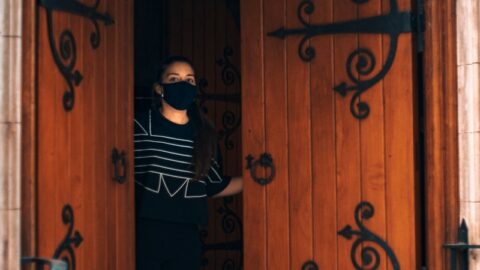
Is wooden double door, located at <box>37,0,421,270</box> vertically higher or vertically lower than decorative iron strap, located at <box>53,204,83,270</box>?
higher

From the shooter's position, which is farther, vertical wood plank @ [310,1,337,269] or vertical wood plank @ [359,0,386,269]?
vertical wood plank @ [310,1,337,269]

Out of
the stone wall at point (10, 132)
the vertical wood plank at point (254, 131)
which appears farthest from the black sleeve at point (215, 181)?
the stone wall at point (10, 132)

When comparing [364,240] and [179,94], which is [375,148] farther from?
[179,94]

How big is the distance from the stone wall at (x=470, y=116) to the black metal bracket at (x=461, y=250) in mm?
23

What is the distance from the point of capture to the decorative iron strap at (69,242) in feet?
12.0

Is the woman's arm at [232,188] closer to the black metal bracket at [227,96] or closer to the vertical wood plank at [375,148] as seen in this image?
the vertical wood plank at [375,148]

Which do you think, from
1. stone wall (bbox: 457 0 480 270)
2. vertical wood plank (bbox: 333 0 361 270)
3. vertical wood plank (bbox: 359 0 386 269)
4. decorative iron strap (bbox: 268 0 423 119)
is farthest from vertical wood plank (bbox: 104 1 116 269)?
stone wall (bbox: 457 0 480 270)

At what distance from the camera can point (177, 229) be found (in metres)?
4.51

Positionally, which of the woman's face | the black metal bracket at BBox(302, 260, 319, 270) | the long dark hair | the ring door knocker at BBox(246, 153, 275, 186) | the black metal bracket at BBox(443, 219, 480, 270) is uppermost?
the woman's face

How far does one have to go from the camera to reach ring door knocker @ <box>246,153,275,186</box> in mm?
→ 4359

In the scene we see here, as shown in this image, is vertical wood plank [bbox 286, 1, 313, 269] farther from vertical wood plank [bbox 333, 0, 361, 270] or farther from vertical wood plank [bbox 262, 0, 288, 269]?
vertical wood plank [bbox 333, 0, 361, 270]

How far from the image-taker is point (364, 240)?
4.12 m

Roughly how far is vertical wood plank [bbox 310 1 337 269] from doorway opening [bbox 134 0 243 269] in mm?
1731

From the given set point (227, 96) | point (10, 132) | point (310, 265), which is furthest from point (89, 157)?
point (227, 96)
